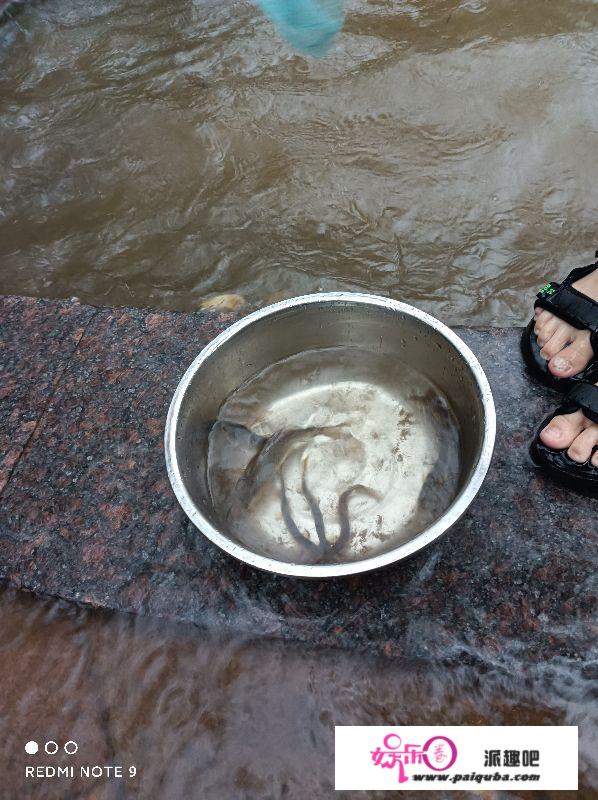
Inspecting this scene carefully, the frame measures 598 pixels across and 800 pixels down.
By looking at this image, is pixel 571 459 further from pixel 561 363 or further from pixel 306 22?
pixel 306 22

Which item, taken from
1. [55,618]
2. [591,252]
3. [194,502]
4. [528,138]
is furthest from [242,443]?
[528,138]

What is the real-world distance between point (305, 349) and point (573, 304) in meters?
1.04

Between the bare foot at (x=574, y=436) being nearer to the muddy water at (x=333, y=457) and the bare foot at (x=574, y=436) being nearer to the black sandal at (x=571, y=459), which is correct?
the black sandal at (x=571, y=459)

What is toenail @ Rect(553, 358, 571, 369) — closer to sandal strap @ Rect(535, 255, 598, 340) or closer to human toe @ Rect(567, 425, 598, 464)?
sandal strap @ Rect(535, 255, 598, 340)

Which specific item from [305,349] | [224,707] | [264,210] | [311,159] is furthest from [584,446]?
[311,159]

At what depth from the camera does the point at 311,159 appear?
3.90 metres

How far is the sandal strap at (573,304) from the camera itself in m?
2.11

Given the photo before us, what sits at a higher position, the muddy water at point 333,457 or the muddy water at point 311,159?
the muddy water at point 311,159

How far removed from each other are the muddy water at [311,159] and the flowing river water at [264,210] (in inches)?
0.7

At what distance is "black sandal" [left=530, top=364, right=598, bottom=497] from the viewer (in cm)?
184

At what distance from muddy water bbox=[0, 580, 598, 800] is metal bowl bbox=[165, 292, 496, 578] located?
0.37 m

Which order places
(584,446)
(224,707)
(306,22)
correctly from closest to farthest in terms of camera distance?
(224,707) < (584,446) < (306,22)

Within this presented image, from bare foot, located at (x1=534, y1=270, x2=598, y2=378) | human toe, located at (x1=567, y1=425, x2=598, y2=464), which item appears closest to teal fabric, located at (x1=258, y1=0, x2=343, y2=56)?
bare foot, located at (x1=534, y1=270, x2=598, y2=378)

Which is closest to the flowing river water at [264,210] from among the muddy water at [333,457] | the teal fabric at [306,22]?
the teal fabric at [306,22]
